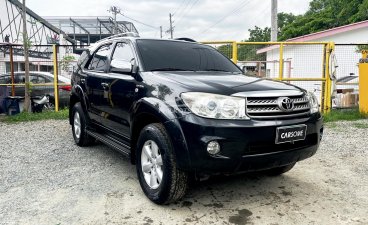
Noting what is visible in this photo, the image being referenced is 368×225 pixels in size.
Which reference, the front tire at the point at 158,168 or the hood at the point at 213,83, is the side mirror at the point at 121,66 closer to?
the hood at the point at 213,83

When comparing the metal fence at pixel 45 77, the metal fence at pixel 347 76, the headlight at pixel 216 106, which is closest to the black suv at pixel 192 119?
the headlight at pixel 216 106

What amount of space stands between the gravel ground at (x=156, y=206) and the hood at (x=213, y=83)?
3.85 ft

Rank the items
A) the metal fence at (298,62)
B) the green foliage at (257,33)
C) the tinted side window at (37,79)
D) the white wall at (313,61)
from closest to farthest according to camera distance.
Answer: the metal fence at (298,62) → the tinted side window at (37,79) → the white wall at (313,61) → the green foliage at (257,33)

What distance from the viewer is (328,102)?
30.4ft

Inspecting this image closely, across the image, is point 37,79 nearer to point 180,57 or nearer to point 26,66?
point 26,66

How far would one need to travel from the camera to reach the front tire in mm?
3195

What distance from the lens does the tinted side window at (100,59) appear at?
4.85 metres

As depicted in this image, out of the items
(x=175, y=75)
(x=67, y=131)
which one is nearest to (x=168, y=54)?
(x=175, y=75)

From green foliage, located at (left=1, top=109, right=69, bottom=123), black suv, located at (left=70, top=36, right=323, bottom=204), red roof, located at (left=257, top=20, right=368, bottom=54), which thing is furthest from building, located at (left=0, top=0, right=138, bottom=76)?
red roof, located at (left=257, top=20, right=368, bottom=54)

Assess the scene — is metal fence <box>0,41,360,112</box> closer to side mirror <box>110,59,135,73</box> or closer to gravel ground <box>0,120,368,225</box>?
gravel ground <box>0,120,368,225</box>

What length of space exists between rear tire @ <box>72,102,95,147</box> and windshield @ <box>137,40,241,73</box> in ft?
6.15

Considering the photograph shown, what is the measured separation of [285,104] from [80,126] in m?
3.59

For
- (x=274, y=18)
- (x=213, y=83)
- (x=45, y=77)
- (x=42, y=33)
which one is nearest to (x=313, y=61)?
(x=274, y=18)

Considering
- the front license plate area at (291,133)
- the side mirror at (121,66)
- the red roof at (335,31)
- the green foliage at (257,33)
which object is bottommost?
the front license plate area at (291,133)
